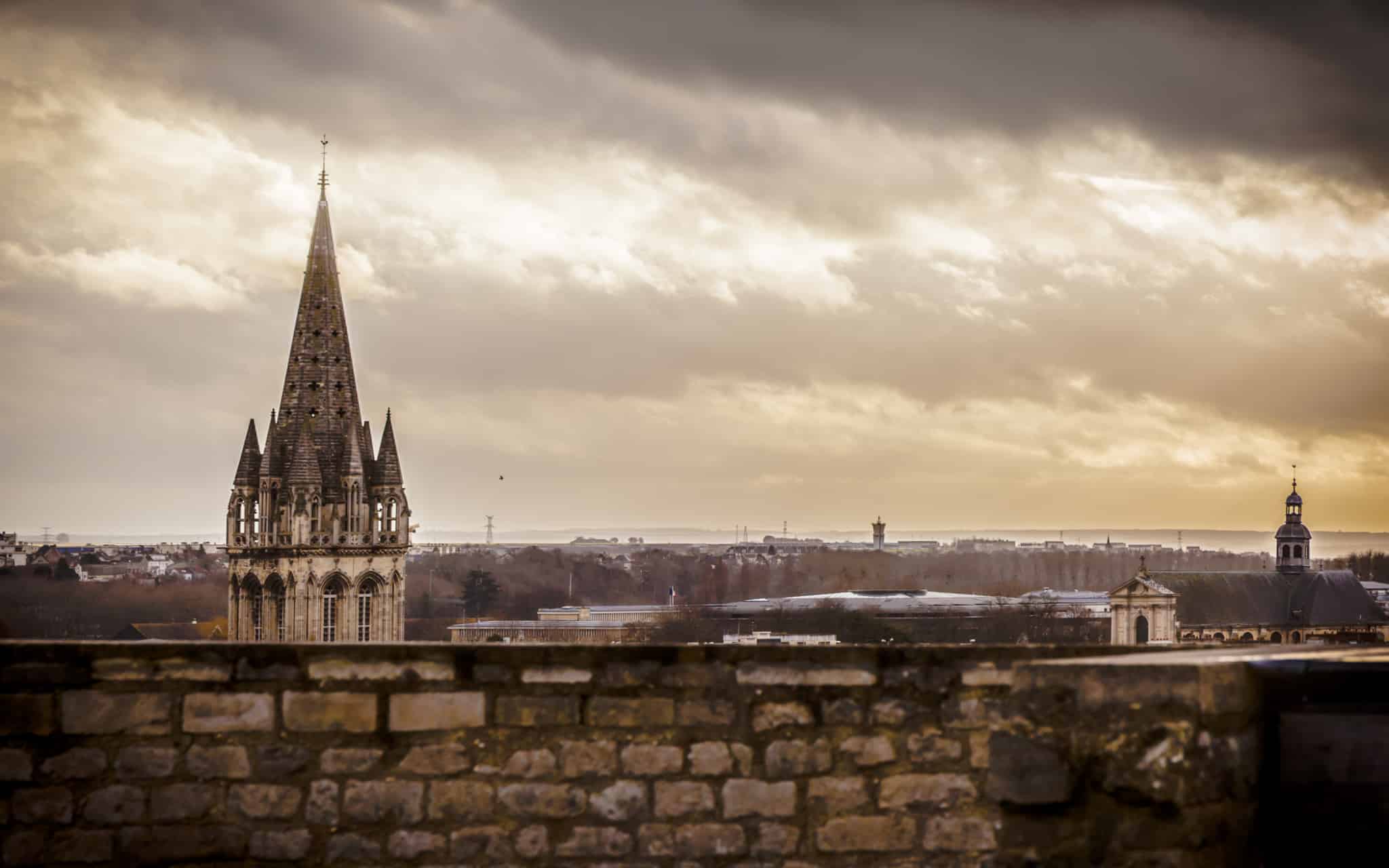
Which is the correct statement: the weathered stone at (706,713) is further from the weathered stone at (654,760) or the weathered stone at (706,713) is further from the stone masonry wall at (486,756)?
the weathered stone at (654,760)

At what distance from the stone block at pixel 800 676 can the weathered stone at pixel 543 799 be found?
73cm

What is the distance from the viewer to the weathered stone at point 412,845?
5.88 meters

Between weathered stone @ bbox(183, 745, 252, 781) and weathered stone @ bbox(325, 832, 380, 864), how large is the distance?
399 mm

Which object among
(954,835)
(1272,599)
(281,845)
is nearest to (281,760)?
(281,845)

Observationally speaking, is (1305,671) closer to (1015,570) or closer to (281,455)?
(281,455)

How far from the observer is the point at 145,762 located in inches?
233

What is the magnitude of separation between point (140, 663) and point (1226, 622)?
9747 cm

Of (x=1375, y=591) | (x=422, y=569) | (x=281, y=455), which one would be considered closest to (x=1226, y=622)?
(x=1375, y=591)

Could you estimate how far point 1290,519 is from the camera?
10094 cm

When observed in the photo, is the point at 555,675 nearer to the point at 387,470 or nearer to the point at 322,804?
the point at 322,804

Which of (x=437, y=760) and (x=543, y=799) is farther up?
(x=437, y=760)

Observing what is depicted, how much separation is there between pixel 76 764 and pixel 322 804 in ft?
2.95

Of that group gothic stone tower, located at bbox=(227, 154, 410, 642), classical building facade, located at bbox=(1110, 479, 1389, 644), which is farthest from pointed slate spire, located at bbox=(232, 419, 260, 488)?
classical building facade, located at bbox=(1110, 479, 1389, 644)

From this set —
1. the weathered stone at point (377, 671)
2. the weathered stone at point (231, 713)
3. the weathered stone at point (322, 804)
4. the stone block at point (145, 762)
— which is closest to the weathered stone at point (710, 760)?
the weathered stone at point (377, 671)
